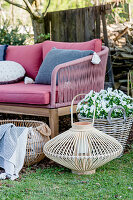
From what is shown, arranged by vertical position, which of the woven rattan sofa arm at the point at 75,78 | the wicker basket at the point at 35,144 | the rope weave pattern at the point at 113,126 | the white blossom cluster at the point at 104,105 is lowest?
the wicker basket at the point at 35,144

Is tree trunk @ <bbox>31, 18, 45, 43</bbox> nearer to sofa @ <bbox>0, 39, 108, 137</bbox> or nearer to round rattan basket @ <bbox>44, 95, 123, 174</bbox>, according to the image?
sofa @ <bbox>0, 39, 108, 137</bbox>

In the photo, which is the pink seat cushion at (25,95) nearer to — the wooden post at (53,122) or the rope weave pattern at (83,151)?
the wooden post at (53,122)

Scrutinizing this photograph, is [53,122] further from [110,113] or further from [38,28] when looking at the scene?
[38,28]

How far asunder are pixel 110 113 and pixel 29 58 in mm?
1617

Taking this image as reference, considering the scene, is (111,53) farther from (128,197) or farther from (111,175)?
(128,197)

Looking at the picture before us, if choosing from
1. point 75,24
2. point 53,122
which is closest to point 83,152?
point 53,122

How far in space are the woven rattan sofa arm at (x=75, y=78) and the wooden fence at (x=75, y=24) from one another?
1.19m

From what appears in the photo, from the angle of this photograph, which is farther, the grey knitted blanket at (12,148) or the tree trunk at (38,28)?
the tree trunk at (38,28)

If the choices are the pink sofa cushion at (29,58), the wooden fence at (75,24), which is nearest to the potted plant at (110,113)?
the pink sofa cushion at (29,58)

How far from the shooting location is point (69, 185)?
1.95m

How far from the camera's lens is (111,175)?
2109 millimetres

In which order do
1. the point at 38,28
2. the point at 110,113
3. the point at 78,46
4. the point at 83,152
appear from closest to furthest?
the point at 83,152 → the point at 110,113 → the point at 78,46 → the point at 38,28

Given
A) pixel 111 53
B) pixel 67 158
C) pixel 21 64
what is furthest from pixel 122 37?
pixel 67 158

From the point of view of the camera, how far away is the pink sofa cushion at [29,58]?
3.60 m
